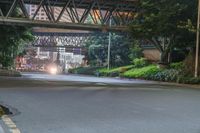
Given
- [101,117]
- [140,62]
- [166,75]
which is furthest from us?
[140,62]

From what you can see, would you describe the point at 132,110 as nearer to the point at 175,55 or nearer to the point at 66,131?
the point at 66,131

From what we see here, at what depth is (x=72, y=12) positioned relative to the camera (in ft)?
170

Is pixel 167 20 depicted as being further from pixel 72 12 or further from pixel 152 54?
pixel 152 54

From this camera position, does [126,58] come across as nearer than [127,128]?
No

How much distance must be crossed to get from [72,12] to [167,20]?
11.8m

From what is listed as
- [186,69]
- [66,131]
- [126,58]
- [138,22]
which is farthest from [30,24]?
[66,131]

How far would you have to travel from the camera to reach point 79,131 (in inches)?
436

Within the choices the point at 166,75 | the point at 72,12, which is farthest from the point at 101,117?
the point at 72,12

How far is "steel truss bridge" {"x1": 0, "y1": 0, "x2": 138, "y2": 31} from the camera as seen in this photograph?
49.1 meters

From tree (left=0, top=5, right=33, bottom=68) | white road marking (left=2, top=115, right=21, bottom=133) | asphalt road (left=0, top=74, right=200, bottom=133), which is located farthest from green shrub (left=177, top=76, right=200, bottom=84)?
white road marking (left=2, top=115, right=21, bottom=133)

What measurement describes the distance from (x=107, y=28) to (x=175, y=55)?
10319 mm

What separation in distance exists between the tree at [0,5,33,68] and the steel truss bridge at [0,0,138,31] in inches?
69.1

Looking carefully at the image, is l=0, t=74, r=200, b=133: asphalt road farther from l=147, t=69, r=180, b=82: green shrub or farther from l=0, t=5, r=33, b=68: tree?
l=0, t=5, r=33, b=68: tree

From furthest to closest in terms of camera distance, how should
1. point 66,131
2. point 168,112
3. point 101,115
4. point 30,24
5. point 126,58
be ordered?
point 126,58 → point 30,24 → point 168,112 → point 101,115 → point 66,131
